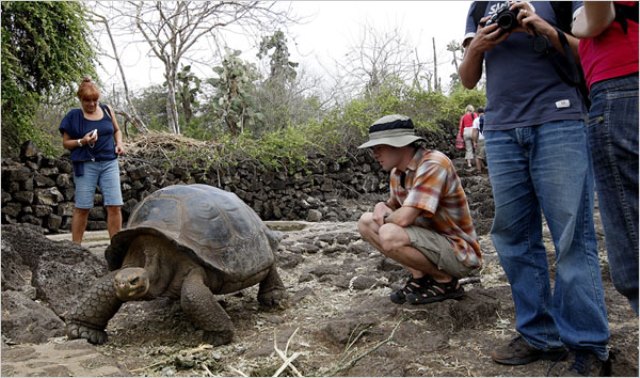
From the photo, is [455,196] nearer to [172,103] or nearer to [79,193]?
[79,193]

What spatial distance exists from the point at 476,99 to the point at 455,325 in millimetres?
13656

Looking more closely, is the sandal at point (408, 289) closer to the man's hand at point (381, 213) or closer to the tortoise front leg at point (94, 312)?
the man's hand at point (381, 213)

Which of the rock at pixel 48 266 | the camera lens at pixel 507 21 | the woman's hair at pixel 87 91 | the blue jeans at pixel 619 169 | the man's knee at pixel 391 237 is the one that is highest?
the woman's hair at pixel 87 91

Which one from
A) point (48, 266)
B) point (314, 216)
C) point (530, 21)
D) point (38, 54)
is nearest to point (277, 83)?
point (314, 216)

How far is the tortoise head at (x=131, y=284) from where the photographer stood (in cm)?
258

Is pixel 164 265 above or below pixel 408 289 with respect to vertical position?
above

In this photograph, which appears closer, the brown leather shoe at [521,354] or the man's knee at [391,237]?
the brown leather shoe at [521,354]

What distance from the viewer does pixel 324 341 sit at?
2.53m

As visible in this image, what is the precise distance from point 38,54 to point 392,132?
5.22 metres

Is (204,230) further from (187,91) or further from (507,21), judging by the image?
(187,91)

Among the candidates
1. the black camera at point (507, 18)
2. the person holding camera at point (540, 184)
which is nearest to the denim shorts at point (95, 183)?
the person holding camera at point (540, 184)

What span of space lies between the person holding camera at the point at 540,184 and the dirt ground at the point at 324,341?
18 cm

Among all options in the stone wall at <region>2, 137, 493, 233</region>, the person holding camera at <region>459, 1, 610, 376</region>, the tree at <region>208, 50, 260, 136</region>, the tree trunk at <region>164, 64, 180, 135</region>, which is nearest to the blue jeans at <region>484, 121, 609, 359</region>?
the person holding camera at <region>459, 1, 610, 376</region>

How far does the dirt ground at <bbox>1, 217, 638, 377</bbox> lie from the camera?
2.16 metres
